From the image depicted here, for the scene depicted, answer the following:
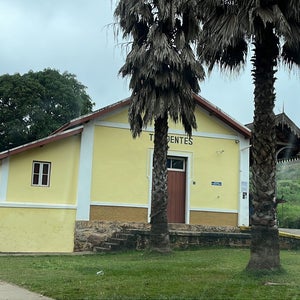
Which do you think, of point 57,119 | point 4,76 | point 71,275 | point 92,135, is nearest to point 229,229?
point 92,135

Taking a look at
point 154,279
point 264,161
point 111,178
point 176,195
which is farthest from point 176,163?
point 154,279

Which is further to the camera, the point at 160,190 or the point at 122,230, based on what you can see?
the point at 122,230

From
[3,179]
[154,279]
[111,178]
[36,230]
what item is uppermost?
[111,178]

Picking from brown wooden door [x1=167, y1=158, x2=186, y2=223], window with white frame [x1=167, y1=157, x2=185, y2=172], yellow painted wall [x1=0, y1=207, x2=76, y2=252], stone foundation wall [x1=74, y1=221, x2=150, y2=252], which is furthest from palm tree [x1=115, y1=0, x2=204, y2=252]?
window with white frame [x1=167, y1=157, x2=185, y2=172]

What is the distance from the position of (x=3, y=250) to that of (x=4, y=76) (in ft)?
62.9

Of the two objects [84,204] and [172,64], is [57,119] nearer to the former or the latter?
[84,204]

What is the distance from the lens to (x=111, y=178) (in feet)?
67.5

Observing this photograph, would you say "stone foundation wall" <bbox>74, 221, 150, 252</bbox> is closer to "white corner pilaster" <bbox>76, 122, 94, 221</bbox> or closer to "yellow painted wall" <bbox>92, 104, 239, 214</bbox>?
"white corner pilaster" <bbox>76, 122, 94, 221</bbox>

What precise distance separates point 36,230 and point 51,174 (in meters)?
2.24

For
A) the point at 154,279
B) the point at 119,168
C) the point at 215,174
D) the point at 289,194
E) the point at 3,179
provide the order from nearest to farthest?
1. the point at 154,279
2. the point at 3,179
3. the point at 119,168
4. the point at 215,174
5. the point at 289,194

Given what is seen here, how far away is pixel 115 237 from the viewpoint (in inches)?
784

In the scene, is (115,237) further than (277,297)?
Yes

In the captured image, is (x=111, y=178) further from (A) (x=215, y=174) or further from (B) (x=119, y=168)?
(A) (x=215, y=174)

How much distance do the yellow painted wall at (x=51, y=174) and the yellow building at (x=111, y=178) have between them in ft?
0.12
